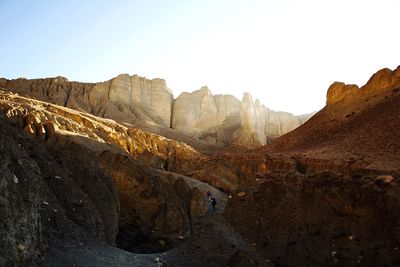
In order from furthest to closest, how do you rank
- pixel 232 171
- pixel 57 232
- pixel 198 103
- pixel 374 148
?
pixel 198 103 < pixel 232 171 < pixel 374 148 < pixel 57 232

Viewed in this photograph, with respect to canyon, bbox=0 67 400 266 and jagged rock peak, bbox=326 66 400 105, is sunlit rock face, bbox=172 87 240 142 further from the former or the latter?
canyon, bbox=0 67 400 266

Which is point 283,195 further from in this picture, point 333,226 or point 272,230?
point 333,226

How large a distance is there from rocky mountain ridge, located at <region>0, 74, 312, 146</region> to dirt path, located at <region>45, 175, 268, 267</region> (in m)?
54.9

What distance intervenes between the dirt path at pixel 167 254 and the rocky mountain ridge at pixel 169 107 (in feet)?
180

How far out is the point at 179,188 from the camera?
92.8 feet

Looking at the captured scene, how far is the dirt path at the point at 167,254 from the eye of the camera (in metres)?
12.6

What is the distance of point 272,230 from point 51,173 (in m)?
10.0

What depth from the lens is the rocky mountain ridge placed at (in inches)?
2889

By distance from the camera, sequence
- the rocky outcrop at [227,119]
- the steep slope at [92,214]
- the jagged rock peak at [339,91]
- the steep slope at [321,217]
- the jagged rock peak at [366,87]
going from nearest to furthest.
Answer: the steep slope at [92,214] < the steep slope at [321,217] < the jagged rock peak at [366,87] < the jagged rock peak at [339,91] < the rocky outcrop at [227,119]

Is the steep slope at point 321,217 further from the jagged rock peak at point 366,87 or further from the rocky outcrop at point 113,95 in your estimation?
the rocky outcrop at point 113,95

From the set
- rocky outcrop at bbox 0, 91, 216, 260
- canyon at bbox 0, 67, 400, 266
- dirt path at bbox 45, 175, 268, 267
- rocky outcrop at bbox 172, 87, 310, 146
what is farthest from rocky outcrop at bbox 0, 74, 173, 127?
dirt path at bbox 45, 175, 268, 267

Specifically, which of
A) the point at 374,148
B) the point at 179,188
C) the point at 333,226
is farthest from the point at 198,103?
the point at 333,226

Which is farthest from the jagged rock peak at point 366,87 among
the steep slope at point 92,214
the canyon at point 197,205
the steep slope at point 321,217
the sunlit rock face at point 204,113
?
the steep slope at point 92,214

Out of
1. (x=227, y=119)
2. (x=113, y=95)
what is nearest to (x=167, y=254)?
(x=113, y=95)
